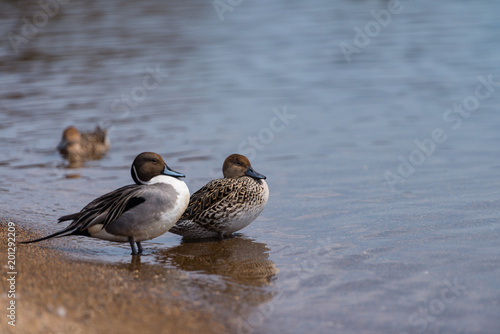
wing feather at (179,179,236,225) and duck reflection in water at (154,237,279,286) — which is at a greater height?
wing feather at (179,179,236,225)

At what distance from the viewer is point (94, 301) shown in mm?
4000

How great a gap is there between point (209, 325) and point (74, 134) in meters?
6.89

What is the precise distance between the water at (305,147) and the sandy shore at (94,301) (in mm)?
225

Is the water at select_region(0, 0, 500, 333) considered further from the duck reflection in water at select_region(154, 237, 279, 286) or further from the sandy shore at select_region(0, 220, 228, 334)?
the sandy shore at select_region(0, 220, 228, 334)

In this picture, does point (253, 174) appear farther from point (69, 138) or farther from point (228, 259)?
point (69, 138)

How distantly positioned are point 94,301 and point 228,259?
153 cm

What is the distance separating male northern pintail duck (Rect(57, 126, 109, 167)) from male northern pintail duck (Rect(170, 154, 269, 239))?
179 inches

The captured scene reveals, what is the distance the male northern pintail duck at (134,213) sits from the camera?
505 centimetres

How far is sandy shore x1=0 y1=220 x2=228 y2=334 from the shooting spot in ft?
12.0

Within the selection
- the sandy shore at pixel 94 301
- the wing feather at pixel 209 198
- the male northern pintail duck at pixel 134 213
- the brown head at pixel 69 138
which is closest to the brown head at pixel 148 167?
the male northern pintail duck at pixel 134 213

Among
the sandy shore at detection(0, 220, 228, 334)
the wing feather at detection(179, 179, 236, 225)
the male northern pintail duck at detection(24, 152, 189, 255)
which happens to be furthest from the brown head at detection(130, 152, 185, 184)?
the sandy shore at detection(0, 220, 228, 334)

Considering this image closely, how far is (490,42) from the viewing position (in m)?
15.8

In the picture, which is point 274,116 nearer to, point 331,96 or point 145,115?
point 331,96

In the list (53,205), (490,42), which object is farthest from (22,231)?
(490,42)
